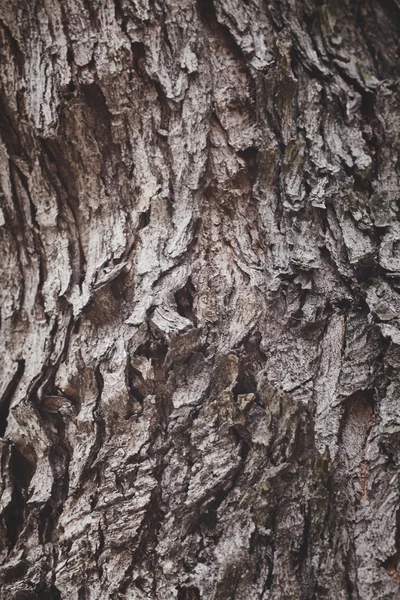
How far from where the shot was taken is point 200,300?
1.42 m

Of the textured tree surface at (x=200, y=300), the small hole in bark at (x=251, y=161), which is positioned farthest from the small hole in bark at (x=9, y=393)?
the small hole in bark at (x=251, y=161)

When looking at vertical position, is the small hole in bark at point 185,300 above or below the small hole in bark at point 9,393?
above

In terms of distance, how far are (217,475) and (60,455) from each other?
15.5 inches

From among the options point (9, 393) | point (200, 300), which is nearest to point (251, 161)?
point (200, 300)

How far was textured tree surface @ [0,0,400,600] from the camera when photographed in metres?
1.21

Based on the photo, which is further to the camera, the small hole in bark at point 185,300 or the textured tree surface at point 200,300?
the small hole in bark at point 185,300

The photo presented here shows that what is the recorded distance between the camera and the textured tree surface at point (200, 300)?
1.21 metres

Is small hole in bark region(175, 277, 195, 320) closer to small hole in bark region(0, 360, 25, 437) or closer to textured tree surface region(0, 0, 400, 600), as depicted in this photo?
textured tree surface region(0, 0, 400, 600)

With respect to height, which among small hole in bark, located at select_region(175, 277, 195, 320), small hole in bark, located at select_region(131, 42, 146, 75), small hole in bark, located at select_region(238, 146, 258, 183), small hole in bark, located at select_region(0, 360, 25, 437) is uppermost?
small hole in bark, located at select_region(131, 42, 146, 75)

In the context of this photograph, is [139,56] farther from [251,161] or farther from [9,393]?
[9,393]

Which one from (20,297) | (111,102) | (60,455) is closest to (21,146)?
(111,102)

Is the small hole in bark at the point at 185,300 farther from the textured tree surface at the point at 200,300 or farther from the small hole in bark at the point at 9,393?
the small hole in bark at the point at 9,393

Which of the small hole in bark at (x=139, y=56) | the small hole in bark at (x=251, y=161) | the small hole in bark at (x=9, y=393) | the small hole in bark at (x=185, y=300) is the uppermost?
the small hole in bark at (x=139, y=56)

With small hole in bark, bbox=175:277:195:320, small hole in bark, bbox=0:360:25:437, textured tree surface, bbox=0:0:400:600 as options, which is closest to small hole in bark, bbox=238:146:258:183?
textured tree surface, bbox=0:0:400:600
